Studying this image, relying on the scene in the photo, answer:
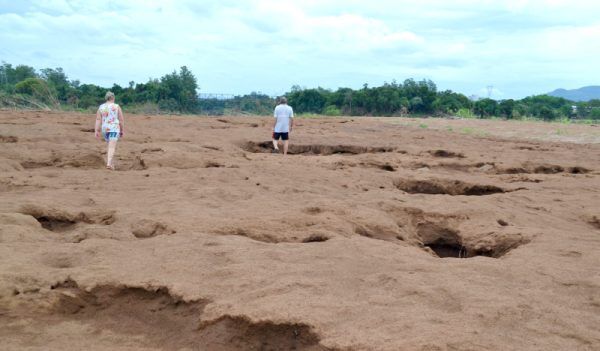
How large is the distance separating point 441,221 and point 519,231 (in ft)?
2.74

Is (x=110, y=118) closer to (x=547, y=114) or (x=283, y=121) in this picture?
(x=283, y=121)

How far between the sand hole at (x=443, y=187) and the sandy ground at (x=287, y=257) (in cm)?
2

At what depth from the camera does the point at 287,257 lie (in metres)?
4.26

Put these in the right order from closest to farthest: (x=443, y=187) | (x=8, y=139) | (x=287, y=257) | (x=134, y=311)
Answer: (x=134, y=311)
(x=287, y=257)
(x=443, y=187)
(x=8, y=139)

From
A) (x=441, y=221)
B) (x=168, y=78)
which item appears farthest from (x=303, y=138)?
(x=168, y=78)

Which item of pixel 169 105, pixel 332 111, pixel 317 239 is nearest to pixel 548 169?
pixel 317 239

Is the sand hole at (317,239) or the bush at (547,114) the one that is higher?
the bush at (547,114)

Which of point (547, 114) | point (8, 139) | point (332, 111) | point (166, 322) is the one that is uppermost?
point (547, 114)

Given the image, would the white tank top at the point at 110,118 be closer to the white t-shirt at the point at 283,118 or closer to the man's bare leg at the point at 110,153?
the man's bare leg at the point at 110,153

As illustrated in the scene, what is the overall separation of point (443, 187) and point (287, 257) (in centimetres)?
439

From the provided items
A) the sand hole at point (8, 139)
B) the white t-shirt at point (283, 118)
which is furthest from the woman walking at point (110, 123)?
the white t-shirt at point (283, 118)

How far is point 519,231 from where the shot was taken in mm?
5312

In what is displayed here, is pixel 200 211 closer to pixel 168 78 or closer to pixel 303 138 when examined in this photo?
pixel 303 138

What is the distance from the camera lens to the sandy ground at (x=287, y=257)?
126 inches
